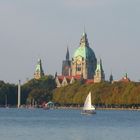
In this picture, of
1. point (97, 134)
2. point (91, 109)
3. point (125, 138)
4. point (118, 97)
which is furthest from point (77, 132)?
point (118, 97)

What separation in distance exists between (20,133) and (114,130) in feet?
41.2

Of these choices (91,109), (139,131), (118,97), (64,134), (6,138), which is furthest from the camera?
(118,97)

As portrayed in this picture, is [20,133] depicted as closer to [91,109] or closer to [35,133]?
[35,133]

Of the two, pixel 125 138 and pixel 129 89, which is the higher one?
pixel 129 89

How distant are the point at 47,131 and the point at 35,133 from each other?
14.6ft

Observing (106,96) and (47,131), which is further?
(106,96)

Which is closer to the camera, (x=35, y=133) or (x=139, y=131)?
(x=35, y=133)

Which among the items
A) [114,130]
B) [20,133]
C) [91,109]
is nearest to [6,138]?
[20,133]

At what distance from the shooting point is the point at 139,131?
92.4m

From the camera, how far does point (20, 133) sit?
8581 cm

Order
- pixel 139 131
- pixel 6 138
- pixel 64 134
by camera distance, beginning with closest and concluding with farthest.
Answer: pixel 6 138
pixel 64 134
pixel 139 131

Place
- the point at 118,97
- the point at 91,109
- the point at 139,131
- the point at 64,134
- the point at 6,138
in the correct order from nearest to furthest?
the point at 6,138, the point at 64,134, the point at 139,131, the point at 91,109, the point at 118,97

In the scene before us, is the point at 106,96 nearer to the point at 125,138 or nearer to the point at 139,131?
the point at 139,131

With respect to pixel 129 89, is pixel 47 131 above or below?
below
